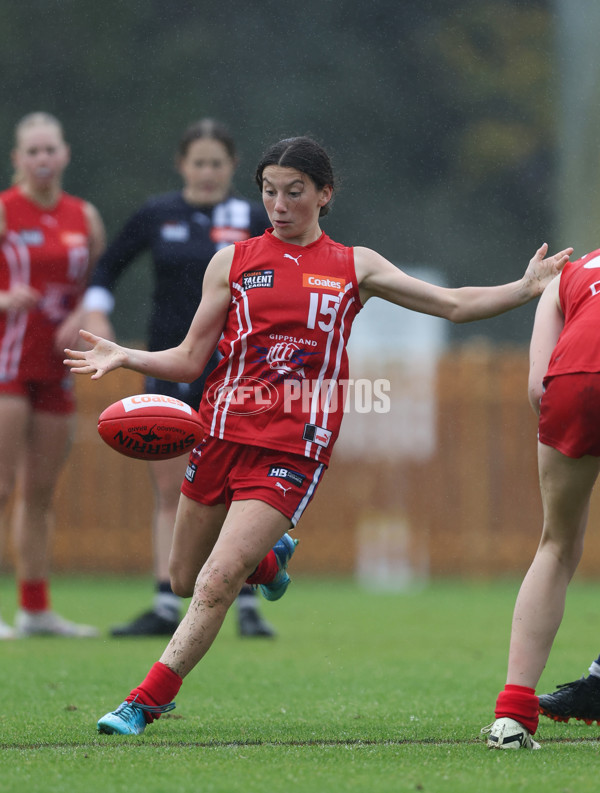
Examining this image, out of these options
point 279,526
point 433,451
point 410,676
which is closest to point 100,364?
point 279,526

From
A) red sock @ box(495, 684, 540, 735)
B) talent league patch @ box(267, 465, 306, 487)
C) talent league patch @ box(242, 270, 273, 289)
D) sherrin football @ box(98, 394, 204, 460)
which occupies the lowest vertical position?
red sock @ box(495, 684, 540, 735)

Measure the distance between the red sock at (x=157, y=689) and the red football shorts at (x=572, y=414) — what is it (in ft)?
4.29

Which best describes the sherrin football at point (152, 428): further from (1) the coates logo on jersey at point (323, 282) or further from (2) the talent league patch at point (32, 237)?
(2) the talent league patch at point (32, 237)

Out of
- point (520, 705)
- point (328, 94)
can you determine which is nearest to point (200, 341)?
point (520, 705)

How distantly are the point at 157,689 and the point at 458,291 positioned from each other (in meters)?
1.57

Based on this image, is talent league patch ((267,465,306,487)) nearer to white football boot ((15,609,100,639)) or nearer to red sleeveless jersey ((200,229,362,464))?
red sleeveless jersey ((200,229,362,464))

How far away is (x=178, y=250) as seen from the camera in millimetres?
6805

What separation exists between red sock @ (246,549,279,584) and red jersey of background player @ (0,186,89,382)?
2.87 metres

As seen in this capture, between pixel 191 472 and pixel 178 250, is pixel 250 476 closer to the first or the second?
pixel 191 472

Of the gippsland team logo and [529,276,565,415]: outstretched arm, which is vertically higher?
[529,276,565,415]: outstretched arm

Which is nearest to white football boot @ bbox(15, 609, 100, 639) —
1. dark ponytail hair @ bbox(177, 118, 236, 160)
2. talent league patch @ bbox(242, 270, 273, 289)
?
dark ponytail hair @ bbox(177, 118, 236, 160)

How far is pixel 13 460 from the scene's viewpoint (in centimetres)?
708

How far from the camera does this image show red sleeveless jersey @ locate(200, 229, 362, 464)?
4289 millimetres

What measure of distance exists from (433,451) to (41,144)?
6.44 meters
